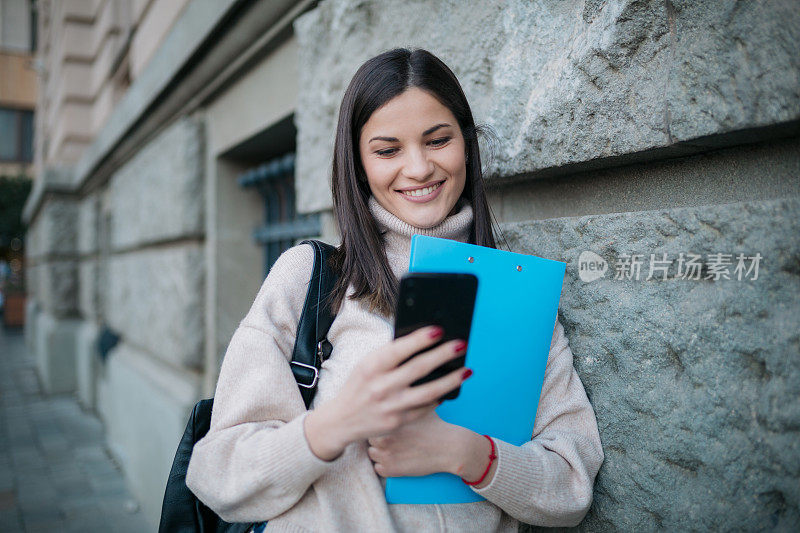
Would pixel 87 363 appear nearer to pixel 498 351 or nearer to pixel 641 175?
pixel 498 351

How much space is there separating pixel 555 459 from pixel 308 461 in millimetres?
472

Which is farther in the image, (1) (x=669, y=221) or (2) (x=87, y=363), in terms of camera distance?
(2) (x=87, y=363)

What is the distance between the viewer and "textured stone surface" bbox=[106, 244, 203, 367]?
314 centimetres

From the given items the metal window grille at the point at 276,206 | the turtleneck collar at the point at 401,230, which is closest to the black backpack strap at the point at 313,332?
the turtleneck collar at the point at 401,230

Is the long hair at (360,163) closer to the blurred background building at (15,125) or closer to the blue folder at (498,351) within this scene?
the blue folder at (498,351)

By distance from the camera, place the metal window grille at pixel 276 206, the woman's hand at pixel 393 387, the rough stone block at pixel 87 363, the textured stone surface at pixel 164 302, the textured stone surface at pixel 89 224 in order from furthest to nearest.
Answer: the textured stone surface at pixel 89 224
the rough stone block at pixel 87 363
the textured stone surface at pixel 164 302
the metal window grille at pixel 276 206
the woman's hand at pixel 393 387

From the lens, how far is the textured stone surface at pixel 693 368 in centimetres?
90

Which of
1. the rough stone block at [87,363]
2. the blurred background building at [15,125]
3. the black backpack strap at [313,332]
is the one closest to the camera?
the black backpack strap at [313,332]

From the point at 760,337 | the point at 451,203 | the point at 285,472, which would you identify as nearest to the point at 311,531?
the point at 285,472

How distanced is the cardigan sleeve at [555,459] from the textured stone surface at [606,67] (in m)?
0.44

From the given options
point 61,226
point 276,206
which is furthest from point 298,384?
point 61,226

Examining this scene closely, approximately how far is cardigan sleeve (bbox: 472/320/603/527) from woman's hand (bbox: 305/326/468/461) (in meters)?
0.26

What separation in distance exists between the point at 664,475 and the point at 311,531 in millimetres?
662

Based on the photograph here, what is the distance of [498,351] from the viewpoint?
3.62 feet
